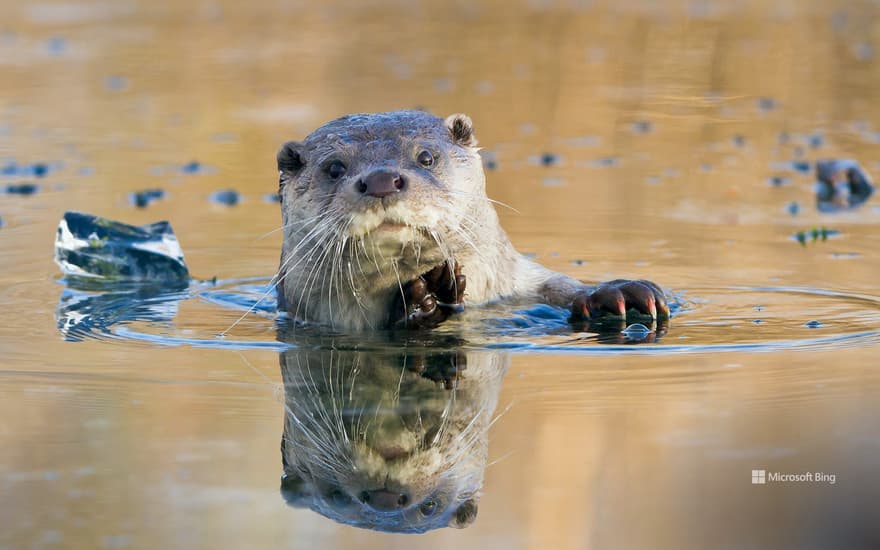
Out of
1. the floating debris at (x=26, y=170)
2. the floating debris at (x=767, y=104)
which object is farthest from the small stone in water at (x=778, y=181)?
the floating debris at (x=26, y=170)

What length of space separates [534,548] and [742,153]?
697 cm

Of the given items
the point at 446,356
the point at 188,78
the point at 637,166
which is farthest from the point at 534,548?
the point at 188,78

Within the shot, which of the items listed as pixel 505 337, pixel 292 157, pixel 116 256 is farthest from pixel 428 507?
pixel 116 256

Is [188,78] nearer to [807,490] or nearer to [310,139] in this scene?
[310,139]

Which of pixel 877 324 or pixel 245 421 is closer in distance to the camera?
pixel 245 421

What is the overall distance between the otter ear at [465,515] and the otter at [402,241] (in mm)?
1537

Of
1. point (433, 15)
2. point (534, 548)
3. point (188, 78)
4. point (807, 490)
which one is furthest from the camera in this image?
point (433, 15)

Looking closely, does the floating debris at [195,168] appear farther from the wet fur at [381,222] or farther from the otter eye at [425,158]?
the otter eye at [425,158]

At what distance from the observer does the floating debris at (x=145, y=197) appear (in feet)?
27.8

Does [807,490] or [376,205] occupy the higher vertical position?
[376,205]

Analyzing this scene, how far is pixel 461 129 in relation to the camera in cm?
557

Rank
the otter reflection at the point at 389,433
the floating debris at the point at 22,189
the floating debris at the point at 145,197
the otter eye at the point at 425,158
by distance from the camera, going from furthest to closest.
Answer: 1. the floating debris at the point at 22,189
2. the floating debris at the point at 145,197
3. the otter eye at the point at 425,158
4. the otter reflection at the point at 389,433

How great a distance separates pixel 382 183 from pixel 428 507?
5.06 feet

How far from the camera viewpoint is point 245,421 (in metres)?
4.11
